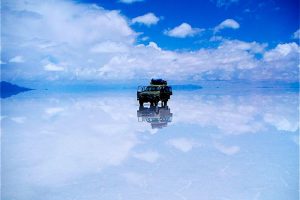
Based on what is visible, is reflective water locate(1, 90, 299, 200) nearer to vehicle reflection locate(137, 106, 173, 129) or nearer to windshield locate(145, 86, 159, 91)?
vehicle reflection locate(137, 106, 173, 129)

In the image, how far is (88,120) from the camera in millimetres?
28547

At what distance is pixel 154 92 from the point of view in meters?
31.4

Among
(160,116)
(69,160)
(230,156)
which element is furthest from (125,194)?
(160,116)

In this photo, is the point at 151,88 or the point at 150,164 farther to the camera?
the point at 151,88

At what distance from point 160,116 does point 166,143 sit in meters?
A: 10.1

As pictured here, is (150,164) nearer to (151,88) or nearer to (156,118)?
(156,118)

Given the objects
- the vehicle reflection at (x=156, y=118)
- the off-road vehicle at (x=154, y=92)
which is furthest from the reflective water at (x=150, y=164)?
the off-road vehicle at (x=154, y=92)

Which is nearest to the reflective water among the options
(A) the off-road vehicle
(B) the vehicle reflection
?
(B) the vehicle reflection

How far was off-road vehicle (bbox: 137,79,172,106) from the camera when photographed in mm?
31219

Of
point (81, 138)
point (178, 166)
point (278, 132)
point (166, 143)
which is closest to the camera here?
point (178, 166)

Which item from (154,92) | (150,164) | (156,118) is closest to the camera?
(150,164)

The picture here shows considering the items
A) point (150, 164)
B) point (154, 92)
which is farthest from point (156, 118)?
point (150, 164)

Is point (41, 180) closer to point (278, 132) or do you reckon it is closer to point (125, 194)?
point (125, 194)

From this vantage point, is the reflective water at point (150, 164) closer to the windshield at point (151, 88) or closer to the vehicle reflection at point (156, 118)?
the vehicle reflection at point (156, 118)
